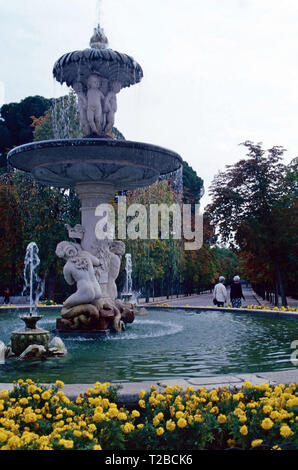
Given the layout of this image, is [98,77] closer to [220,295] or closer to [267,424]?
[220,295]

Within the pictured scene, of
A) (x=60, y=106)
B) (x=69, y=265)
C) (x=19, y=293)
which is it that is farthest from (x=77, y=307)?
(x=19, y=293)

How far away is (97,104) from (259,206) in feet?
45.8

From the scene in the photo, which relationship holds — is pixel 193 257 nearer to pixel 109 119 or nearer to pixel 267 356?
pixel 109 119

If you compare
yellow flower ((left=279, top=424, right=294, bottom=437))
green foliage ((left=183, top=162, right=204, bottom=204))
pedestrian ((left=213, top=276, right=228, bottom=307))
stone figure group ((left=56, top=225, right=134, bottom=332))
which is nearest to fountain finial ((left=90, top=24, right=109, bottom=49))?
stone figure group ((left=56, top=225, right=134, bottom=332))

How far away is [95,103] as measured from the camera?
36.4 ft

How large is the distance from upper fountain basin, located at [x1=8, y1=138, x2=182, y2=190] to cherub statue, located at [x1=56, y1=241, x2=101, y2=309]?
1512mm

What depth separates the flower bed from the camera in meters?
3.42

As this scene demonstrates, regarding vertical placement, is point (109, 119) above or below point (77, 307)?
above

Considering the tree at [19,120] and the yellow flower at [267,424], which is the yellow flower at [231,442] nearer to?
the yellow flower at [267,424]

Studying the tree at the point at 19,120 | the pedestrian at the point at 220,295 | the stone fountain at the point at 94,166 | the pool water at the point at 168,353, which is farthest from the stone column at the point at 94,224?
the tree at the point at 19,120

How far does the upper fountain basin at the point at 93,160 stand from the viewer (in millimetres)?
9273

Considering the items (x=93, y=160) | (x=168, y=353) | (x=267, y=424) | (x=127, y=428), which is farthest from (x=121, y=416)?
(x=93, y=160)
